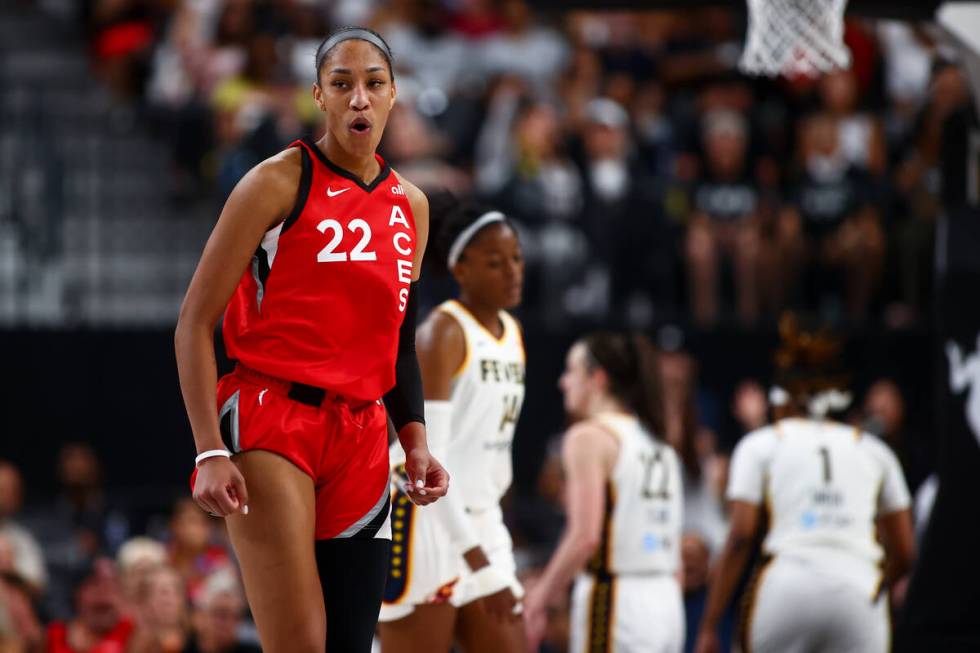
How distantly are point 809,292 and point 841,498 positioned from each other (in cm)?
640

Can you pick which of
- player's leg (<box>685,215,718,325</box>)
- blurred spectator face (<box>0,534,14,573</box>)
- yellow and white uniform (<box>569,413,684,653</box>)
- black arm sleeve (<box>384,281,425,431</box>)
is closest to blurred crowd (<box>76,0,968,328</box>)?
player's leg (<box>685,215,718,325</box>)

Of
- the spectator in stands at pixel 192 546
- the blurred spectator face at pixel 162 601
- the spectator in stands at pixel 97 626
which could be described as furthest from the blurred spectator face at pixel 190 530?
the blurred spectator face at pixel 162 601

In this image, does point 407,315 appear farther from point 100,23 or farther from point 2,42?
point 2,42

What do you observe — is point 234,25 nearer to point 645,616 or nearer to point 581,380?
point 581,380

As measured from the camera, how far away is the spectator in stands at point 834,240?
1284cm

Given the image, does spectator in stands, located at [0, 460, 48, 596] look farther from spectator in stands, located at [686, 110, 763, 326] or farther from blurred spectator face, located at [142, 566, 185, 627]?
spectator in stands, located at [686, 110, 763, 326]

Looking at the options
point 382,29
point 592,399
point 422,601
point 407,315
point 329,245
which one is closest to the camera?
point 329,245

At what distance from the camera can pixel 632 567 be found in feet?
22.0

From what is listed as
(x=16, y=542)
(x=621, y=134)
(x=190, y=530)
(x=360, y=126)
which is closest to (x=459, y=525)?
(x=360, y=126)

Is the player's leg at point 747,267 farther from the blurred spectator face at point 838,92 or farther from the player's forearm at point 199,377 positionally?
the player's forearm at point 199,377

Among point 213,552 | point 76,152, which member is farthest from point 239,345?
point 76,152

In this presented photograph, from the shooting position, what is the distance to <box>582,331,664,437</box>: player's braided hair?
22.3 ft

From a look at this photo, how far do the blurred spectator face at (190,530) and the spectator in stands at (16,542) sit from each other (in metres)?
0.92

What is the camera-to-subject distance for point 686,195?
13086 millimetres
